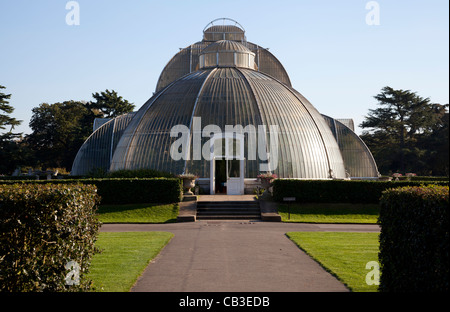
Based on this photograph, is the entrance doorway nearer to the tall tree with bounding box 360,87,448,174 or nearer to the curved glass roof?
the curved glass roof

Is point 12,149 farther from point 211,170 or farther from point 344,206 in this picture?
point 344,206

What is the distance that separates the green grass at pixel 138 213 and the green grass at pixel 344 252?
30.1 ft

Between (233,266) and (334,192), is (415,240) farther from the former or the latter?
(334,192)

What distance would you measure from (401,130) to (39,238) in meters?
62.2

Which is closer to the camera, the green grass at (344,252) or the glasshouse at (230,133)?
the green grass at (344,252)

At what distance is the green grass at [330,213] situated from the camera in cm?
2612

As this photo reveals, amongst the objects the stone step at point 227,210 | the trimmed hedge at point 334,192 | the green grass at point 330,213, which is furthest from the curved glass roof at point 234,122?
the green grass at point 330,213

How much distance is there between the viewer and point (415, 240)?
788 cm

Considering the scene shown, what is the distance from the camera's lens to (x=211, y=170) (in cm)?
3406

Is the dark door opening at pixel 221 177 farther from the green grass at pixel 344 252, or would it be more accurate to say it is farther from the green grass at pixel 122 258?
the green grass at pixel 344 252

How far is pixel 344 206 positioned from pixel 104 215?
13.5 meters

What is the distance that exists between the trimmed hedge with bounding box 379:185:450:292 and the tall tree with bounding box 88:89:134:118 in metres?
69.2

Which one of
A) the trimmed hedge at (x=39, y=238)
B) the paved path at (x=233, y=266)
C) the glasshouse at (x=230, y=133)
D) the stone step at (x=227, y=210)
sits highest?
the glasshouse at (x=230, y=133)
